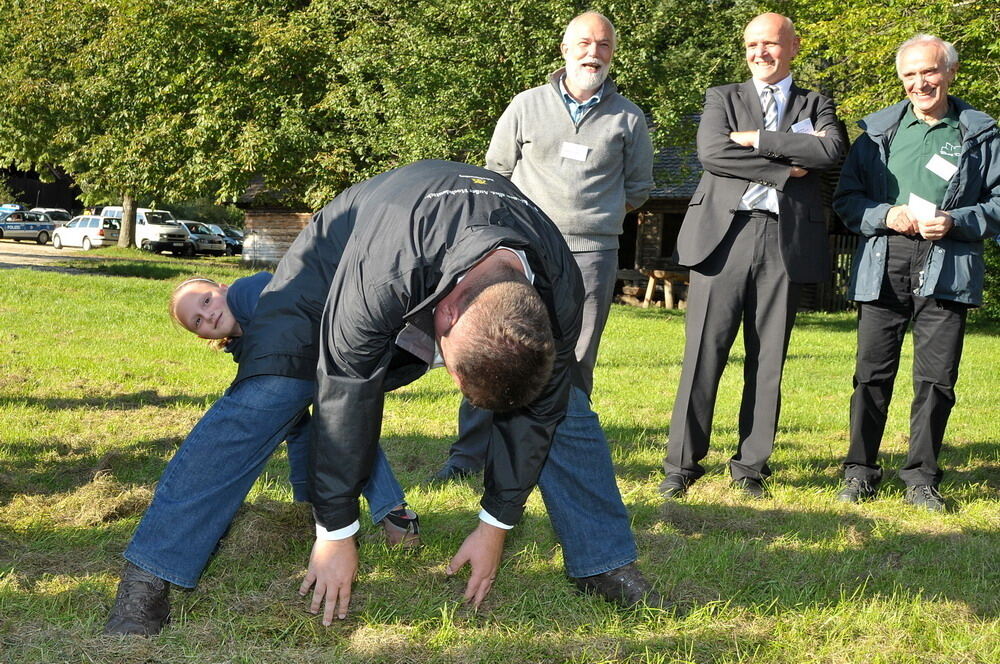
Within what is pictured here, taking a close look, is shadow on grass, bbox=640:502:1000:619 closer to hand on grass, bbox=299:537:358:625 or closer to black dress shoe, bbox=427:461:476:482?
black dress shoe, bbox=427:461:476:482

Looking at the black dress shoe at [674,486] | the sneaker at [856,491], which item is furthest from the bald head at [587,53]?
the sneaker at [856,491]

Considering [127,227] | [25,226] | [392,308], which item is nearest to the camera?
[392,308]

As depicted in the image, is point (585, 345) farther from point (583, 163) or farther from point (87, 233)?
point (87, 233)

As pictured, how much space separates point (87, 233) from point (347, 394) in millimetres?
39213

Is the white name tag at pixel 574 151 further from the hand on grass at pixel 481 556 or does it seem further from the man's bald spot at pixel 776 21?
the hand on grass at pixel 481 556

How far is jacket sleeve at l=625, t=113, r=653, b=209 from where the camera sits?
5086mm

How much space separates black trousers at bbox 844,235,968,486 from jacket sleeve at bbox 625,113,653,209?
126cm

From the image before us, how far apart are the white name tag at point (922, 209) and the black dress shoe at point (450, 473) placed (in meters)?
2.46

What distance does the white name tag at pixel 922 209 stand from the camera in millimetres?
4613

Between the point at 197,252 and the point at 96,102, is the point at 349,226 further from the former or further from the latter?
the point at 197,252

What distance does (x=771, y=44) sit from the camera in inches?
187

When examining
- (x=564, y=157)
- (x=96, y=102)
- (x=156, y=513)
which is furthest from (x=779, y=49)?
(x=96, y=102)

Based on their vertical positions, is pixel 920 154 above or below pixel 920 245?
above

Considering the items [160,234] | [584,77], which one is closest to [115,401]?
[584,77]
